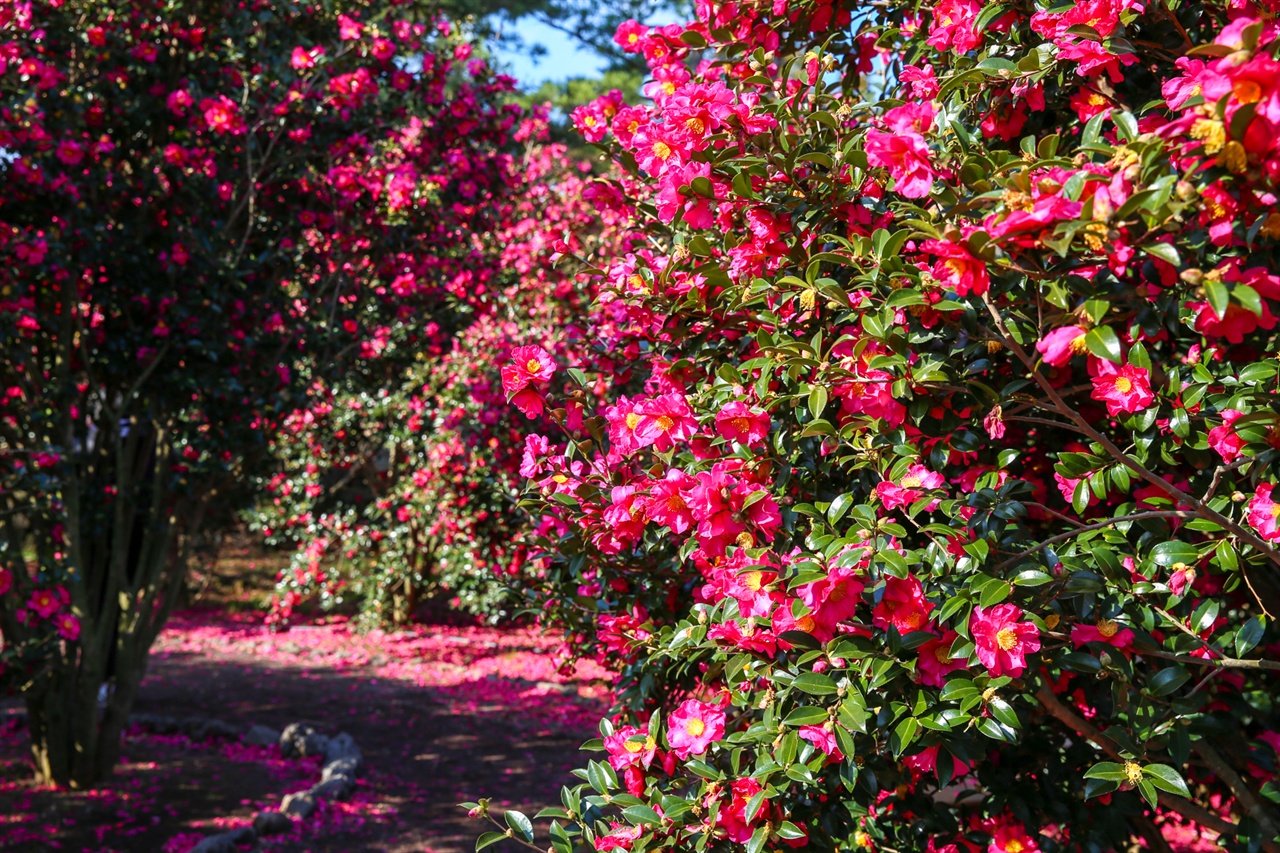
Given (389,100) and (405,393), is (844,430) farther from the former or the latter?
(405,393)

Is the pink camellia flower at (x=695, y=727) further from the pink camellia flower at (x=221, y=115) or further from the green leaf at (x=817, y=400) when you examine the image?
the pink camellia flower at (x=221, y=115)

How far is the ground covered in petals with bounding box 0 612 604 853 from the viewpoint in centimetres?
395

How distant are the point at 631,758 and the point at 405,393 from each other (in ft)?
20.3

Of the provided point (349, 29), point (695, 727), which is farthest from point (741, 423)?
point (349, 29)

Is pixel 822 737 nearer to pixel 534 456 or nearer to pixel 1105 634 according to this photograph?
pixel 1105 634

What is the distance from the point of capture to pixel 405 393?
7387mm

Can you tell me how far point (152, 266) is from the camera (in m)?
3.94

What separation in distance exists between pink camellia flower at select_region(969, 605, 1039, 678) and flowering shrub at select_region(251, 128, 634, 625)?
315 centimetres

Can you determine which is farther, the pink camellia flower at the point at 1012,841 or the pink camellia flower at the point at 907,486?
the pink camellia flower at the point at 1012,841

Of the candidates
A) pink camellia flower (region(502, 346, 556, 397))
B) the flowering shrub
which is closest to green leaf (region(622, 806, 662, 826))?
pink camellia flower (region(502, 346, 556, 397))

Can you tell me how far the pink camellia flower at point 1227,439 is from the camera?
132cm

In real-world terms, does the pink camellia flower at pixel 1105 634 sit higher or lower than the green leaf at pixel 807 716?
higher

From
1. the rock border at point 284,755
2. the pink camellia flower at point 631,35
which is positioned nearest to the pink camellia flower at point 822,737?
the pink camellia flower at point 631,35

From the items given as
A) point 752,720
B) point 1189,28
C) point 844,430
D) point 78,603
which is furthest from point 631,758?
point 78,603
